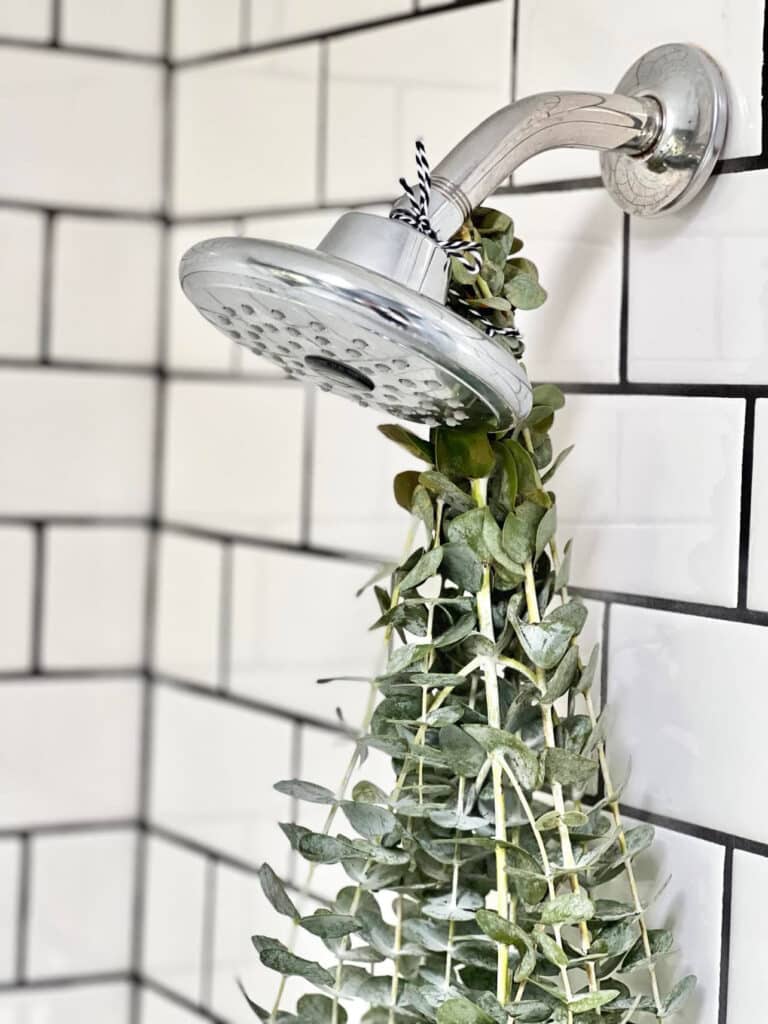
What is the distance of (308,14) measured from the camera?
953 millimetres

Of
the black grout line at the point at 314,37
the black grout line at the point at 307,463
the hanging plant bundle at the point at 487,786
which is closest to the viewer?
the hanging plant bundle at the point at 487,786

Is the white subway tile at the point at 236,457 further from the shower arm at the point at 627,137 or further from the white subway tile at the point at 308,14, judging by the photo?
the shower arm at the point at 627,137

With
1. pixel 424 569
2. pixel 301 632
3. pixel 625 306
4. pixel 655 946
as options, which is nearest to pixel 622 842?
pixel 655 946

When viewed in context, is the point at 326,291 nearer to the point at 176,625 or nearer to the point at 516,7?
the point at 516,7

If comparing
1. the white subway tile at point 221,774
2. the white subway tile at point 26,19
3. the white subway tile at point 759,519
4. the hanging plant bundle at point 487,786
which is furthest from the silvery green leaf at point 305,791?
the white subway tile at point 26,19

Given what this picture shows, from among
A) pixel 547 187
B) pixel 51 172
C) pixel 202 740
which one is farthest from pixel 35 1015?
pixel 547 187

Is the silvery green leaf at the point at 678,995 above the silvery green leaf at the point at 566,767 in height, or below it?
below

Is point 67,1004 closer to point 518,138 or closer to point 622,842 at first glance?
point 622,842

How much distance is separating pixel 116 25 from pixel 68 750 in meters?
0.54

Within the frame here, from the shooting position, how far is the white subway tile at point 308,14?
88cm

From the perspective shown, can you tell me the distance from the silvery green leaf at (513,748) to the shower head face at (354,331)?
5.0 inches

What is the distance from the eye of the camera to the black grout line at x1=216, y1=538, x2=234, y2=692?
1036 millimetres

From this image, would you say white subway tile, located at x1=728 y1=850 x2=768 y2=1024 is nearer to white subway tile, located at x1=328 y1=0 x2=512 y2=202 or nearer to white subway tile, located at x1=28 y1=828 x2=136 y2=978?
white subway tile, located at x1=328 y1=0 x2=512 y2=202

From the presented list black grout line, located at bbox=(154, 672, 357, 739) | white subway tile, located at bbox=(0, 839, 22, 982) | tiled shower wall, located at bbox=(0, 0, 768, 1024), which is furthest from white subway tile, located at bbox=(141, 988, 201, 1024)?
black grout line, located at bbox=(154, 672, 357, 739)
